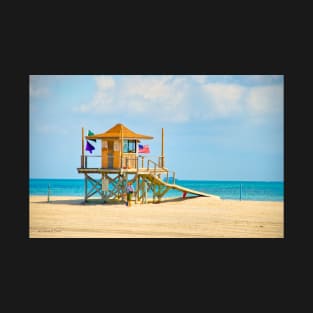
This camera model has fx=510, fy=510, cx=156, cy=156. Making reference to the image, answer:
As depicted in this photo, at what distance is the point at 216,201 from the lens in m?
24.0

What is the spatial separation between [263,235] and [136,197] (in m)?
10.3

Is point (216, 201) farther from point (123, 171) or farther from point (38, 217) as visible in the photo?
point (38, 217)

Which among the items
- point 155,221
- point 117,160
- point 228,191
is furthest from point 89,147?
point 228,191

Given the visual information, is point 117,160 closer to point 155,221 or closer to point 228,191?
point 155,221

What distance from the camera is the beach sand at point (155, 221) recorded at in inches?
587

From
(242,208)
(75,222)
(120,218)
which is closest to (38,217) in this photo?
(75,222)

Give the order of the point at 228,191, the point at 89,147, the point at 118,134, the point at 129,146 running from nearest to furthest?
1. the point at 118,134
2. the point at 89,147
3. the point at 129,146
4. the point at 228,191

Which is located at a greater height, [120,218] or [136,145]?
[136,145]

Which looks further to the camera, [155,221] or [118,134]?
[118,134]

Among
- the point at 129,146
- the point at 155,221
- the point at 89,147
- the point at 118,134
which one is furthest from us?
the point at 129,146

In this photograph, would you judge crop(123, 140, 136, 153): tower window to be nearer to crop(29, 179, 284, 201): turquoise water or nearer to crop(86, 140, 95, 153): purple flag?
crop(86, 140, 95, 153): purple flag

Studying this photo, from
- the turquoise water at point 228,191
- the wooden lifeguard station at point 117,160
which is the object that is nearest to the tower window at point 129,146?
the wooden lifeguard station at point 117,160

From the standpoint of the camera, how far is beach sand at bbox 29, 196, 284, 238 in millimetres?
14922

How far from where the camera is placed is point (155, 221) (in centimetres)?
1716
